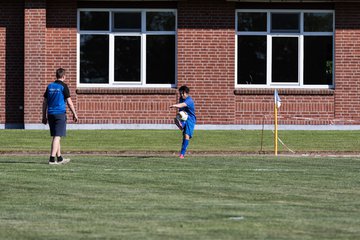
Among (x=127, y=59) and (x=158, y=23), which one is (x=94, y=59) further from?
(x=158, y=23)

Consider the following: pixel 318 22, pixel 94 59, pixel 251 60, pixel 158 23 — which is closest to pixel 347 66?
pixel 318 22

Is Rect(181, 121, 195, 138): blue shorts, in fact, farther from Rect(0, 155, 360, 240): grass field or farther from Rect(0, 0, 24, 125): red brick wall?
Rect(0, 0, 24, 125): red brick wall

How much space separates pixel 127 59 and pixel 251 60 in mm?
3673

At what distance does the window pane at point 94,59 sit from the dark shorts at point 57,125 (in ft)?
37.7

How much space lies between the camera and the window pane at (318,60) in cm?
3309

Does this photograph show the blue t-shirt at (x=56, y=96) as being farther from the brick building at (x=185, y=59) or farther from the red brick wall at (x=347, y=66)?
the red brick wall at (x=347, y=66)

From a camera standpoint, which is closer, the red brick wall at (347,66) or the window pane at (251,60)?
the red brick wall at (347,66)

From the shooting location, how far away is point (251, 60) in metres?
33.1

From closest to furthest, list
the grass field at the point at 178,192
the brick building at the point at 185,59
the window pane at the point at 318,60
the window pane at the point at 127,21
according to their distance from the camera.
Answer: the grass field at the point at 178,192, the brick building at the point at 185,59, the window pane at the point at 127,21, the window pane at the point at 318,60

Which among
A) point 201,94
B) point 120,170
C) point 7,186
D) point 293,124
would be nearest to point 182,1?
point 201,94

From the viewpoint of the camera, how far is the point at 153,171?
19000mm

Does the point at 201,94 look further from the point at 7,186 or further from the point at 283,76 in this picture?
the point at 7,186

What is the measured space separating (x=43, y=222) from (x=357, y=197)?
4563 mm

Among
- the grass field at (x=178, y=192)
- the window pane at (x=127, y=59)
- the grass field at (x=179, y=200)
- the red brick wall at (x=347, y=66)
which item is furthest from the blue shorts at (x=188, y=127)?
the red brick wall at (x=347, y=66)
